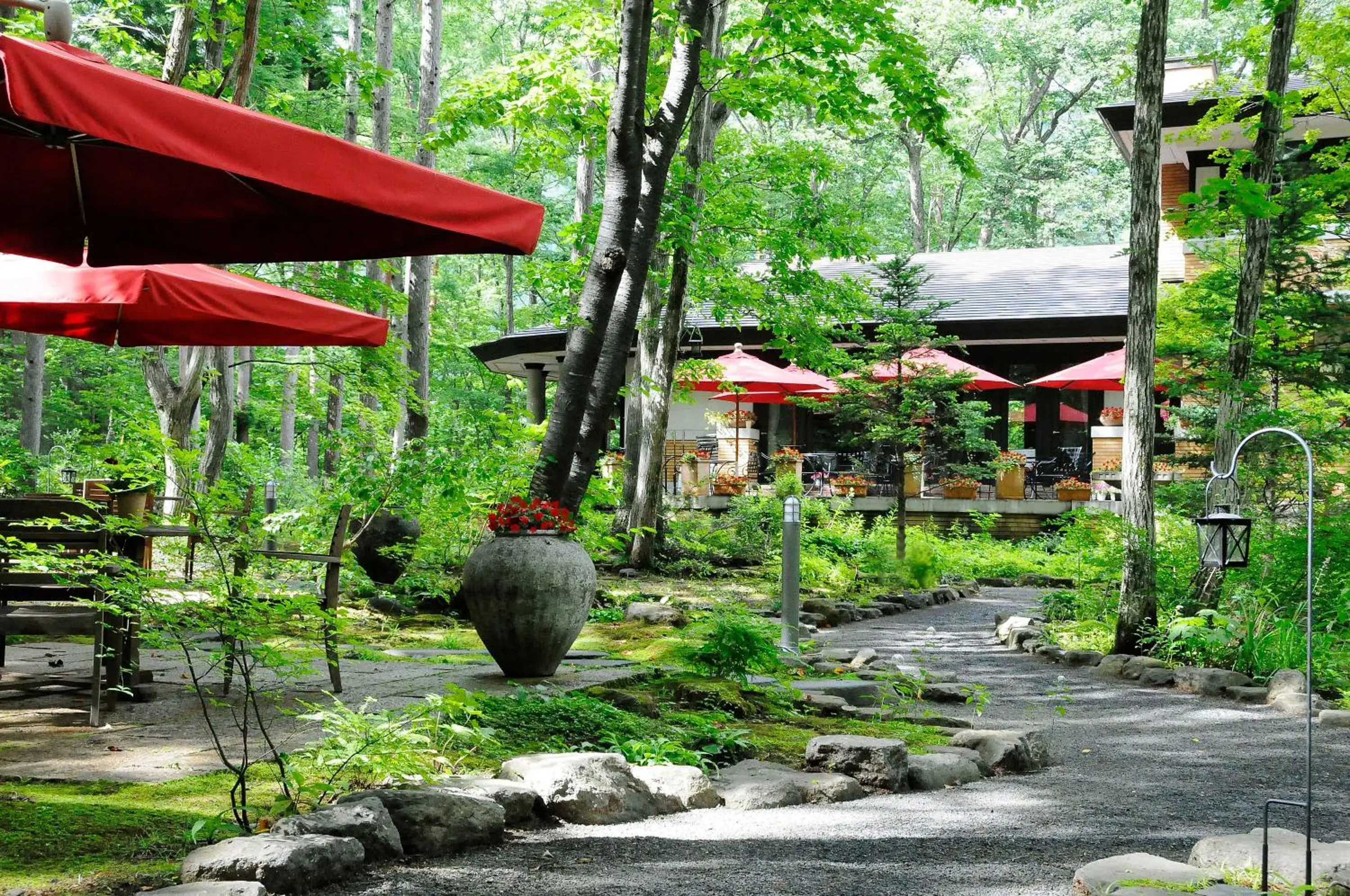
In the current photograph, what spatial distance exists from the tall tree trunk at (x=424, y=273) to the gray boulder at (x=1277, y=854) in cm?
1104

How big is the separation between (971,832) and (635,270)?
16.2 ft

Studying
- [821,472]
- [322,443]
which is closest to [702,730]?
[322,443]

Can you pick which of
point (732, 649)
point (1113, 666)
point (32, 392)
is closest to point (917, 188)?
point (32, 392)

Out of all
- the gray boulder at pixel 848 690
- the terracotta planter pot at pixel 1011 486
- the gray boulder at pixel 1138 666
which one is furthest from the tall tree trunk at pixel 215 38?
the terracotta planter pot at pixel 1011 486

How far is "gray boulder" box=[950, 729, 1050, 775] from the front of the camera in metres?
5.36

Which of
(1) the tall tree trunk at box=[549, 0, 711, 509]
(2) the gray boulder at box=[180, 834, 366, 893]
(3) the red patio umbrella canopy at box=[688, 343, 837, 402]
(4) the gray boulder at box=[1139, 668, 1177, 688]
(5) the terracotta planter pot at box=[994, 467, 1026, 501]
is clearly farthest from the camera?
(5) the terracotta planter pot at box=[994, 467, 1026, 501]

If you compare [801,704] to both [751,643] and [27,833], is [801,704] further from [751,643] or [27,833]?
[27,833]

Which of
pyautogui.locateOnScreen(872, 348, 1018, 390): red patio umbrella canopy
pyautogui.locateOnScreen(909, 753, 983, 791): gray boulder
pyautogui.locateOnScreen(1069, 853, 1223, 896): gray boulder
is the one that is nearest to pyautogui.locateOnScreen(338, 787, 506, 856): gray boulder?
pyautogui.locateOnScreen(1069, 853, 1223, 896): gray boulder

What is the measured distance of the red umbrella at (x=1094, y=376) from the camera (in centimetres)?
1753

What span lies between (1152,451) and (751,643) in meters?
4.13

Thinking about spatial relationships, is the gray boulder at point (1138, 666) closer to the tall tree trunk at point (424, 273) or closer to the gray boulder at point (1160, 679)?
the gray boulder at point (1160, 679)

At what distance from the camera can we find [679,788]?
442cm

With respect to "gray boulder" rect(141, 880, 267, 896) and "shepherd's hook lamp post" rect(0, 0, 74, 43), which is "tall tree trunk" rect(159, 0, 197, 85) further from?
"gray boulder" rect(141, 880, 267, 896)

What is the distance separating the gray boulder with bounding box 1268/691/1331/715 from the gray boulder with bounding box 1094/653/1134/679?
1235mm
